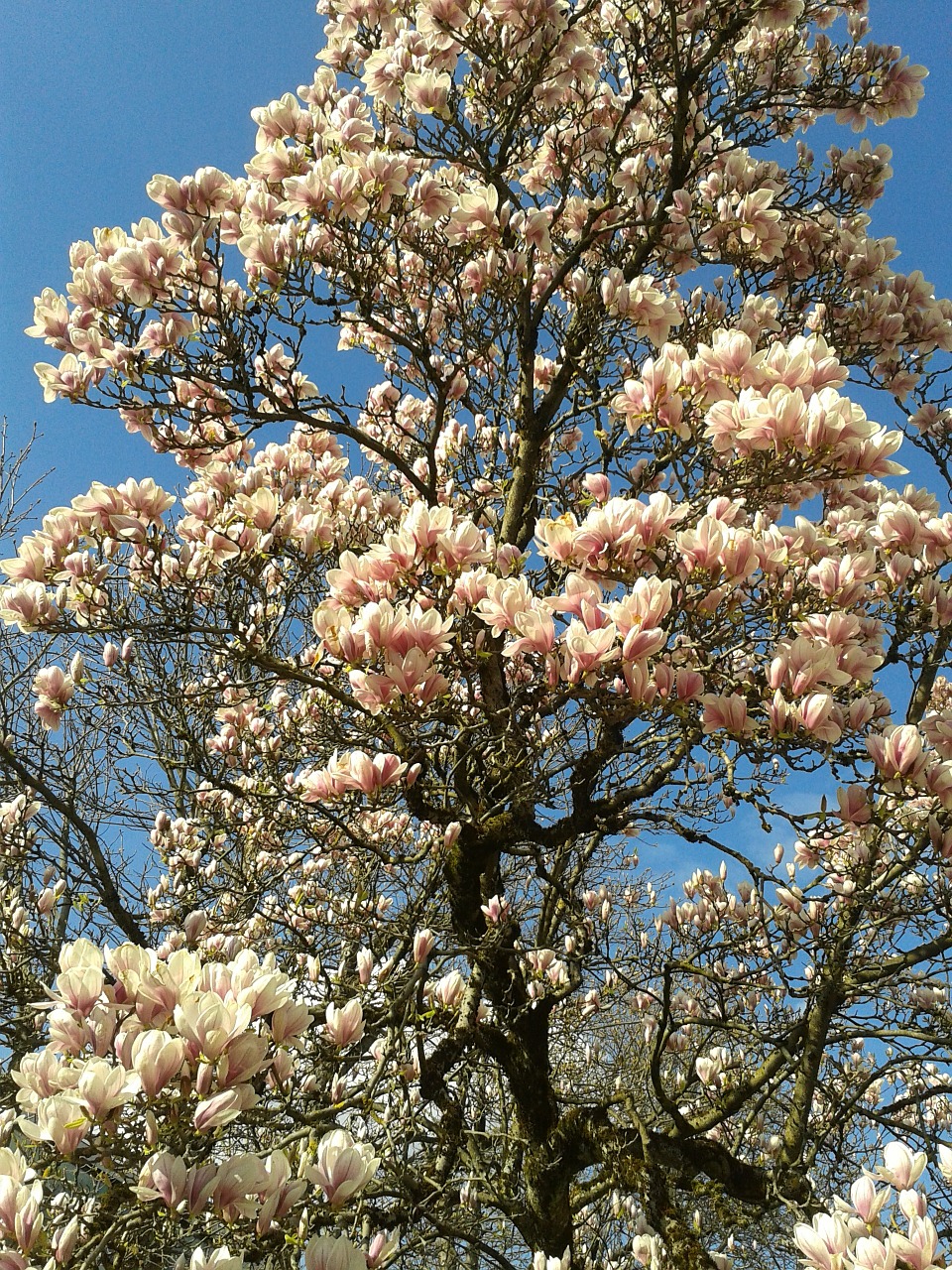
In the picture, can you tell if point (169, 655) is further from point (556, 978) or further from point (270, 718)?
point (556, 978)

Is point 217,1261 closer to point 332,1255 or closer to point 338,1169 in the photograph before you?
point 332,1255

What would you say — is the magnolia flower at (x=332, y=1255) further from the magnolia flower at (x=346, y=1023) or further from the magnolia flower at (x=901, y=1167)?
the magnolia flower at (x=901, y=1167)

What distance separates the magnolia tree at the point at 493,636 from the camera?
1805 millimetres

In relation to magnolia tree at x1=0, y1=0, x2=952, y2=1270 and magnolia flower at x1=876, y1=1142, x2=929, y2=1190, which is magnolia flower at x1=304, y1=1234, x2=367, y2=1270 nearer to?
magnolia tree at x1=0, y1=0, x2=952, y2=1270

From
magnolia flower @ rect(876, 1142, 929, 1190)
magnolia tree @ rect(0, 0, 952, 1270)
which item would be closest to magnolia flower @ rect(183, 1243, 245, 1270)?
magnolia tree @ rect(0, 0, 952, 1270)

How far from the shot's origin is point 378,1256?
195 cm

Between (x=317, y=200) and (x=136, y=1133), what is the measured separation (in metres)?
2.85

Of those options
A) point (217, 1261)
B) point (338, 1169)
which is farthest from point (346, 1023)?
point (217, 1261)

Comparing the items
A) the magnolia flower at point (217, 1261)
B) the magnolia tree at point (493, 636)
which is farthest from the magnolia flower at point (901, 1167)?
the magnolia flower at point (217, 1261)

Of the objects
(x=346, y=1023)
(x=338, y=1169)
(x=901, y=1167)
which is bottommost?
(x=901, y=1167)

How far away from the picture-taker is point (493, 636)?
2.48 meters

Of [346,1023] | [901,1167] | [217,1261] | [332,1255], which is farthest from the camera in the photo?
[346,1023]

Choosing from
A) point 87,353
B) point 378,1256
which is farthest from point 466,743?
point 87,353

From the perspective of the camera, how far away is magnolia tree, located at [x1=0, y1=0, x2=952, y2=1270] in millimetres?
1805
